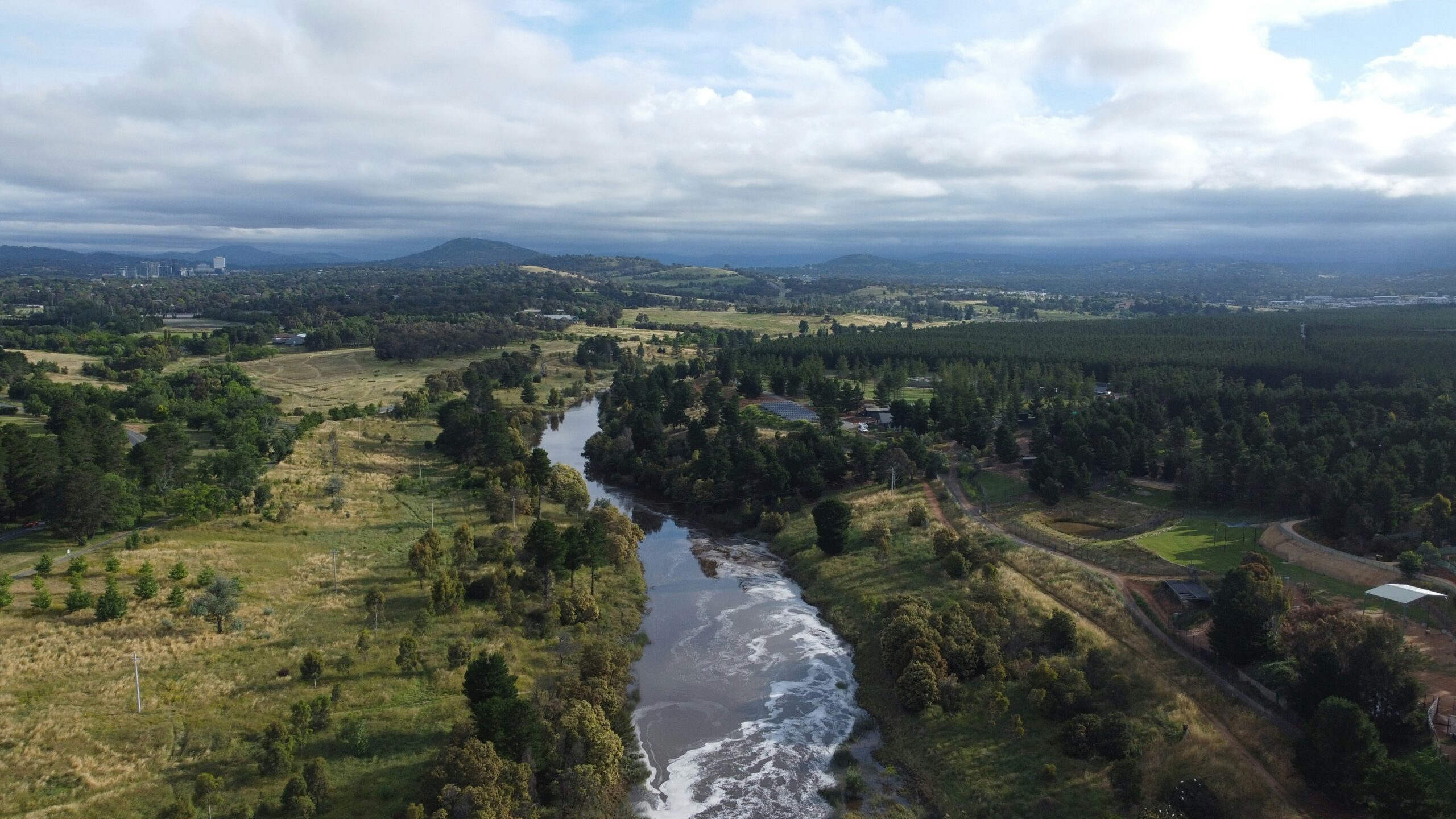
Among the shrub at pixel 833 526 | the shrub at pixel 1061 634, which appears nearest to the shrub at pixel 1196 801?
the shrub at pixel 1061 634

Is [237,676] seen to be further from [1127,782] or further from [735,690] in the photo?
[1127,782]

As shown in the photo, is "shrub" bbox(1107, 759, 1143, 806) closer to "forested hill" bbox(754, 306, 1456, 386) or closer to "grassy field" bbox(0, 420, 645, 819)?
"grassy field" bbox(0, 420, 645, 819)

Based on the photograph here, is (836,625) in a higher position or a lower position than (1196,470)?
lower

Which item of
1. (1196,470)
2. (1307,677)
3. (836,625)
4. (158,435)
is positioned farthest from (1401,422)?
(158,435)

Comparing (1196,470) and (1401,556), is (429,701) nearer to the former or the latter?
(1401,556)

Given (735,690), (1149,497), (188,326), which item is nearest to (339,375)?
(188,326)

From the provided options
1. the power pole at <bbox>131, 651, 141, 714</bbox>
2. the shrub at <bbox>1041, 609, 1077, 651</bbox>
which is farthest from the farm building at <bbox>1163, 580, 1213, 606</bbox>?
the power pole at <bbox>131, 651, 141, 714</bbox>
